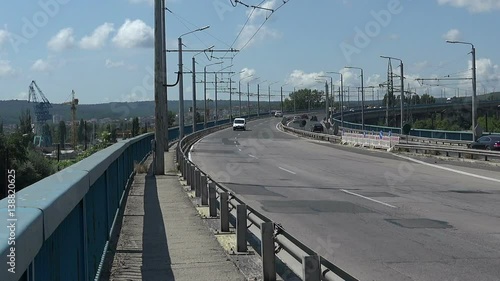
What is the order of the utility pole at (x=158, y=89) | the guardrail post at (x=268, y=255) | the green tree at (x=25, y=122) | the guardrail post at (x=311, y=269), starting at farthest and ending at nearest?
the green tree at (x=25, y=122) → the utility pole at (x=158, y=89) → the guardrail post at (x=268, y=255) → the guardrail post at (x=311, y=269)

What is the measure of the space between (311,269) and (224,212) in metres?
5.66

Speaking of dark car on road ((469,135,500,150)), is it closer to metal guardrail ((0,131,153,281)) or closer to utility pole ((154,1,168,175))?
utility pole ((154,1,168,175))

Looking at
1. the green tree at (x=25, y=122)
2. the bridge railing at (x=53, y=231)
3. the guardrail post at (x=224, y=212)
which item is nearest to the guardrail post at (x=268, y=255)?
the bridge railing at (x=53, y=231)

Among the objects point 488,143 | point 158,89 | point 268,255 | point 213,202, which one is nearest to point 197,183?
point 213,202

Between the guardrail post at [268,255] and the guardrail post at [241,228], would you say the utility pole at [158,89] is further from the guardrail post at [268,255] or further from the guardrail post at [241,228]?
the guardrail post at [268,255]

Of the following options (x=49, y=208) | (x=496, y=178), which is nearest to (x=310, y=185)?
(x=496, y=178)

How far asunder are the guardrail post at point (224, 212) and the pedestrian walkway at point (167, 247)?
316 mm

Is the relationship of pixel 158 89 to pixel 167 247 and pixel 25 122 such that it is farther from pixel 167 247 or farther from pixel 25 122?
pixel 25 122

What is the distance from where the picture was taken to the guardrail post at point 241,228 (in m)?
9.54

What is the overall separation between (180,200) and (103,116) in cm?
7716

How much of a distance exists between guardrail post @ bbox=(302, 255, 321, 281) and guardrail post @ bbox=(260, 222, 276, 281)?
1865 mm

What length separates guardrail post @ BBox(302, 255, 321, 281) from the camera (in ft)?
18.6

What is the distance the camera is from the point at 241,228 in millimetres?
9594

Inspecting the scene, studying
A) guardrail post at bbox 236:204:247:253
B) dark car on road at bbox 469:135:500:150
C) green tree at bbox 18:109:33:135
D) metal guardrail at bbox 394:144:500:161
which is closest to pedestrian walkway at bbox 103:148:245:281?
guardrail post at bbox 236:204:247:253
